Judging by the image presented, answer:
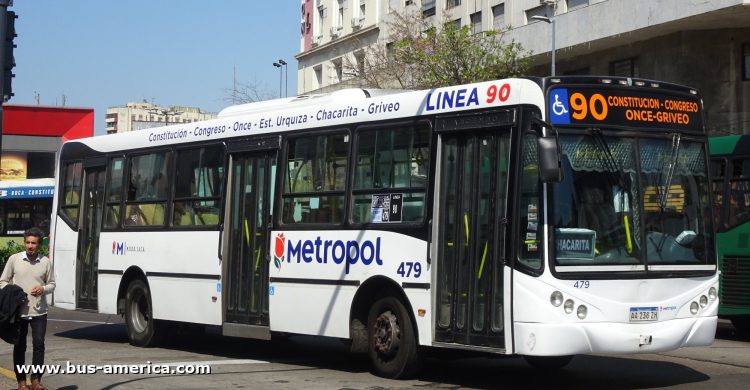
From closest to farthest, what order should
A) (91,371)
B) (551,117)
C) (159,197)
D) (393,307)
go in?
(551,117) → (393,307) → (91,371) → (159,197)

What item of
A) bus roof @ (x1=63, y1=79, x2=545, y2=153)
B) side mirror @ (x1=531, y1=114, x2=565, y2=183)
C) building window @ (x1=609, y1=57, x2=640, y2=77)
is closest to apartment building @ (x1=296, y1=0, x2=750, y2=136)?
building window @ (x1=609, y1=57, x2=640, y2=77)

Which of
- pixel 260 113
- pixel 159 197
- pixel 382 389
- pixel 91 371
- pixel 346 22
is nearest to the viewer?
pixel 382 389

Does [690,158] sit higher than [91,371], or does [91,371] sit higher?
[690,158]

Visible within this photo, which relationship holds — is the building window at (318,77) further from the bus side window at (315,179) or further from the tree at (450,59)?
the bus side window at (315,179)

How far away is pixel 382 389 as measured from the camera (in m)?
9.62

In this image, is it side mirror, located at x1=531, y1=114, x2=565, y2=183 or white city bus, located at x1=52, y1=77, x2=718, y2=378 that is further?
white city bus, located at x1=52, y1=77, x2=718, y2=378

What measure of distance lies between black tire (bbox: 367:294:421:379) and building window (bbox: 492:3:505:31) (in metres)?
30.2

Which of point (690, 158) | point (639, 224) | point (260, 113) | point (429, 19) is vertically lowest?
point (639, 224)

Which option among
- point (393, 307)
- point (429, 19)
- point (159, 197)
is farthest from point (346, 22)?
point (393, 307)

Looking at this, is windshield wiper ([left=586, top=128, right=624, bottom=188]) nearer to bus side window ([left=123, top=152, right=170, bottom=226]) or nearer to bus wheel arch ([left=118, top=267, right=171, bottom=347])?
bus side window ([left=123, top=152, right=170, bottom=226])

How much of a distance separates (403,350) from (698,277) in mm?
2941

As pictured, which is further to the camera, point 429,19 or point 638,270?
point 429,19

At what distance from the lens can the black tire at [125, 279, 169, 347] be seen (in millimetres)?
14133

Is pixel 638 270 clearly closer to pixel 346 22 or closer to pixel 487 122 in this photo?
pixel 487 122
